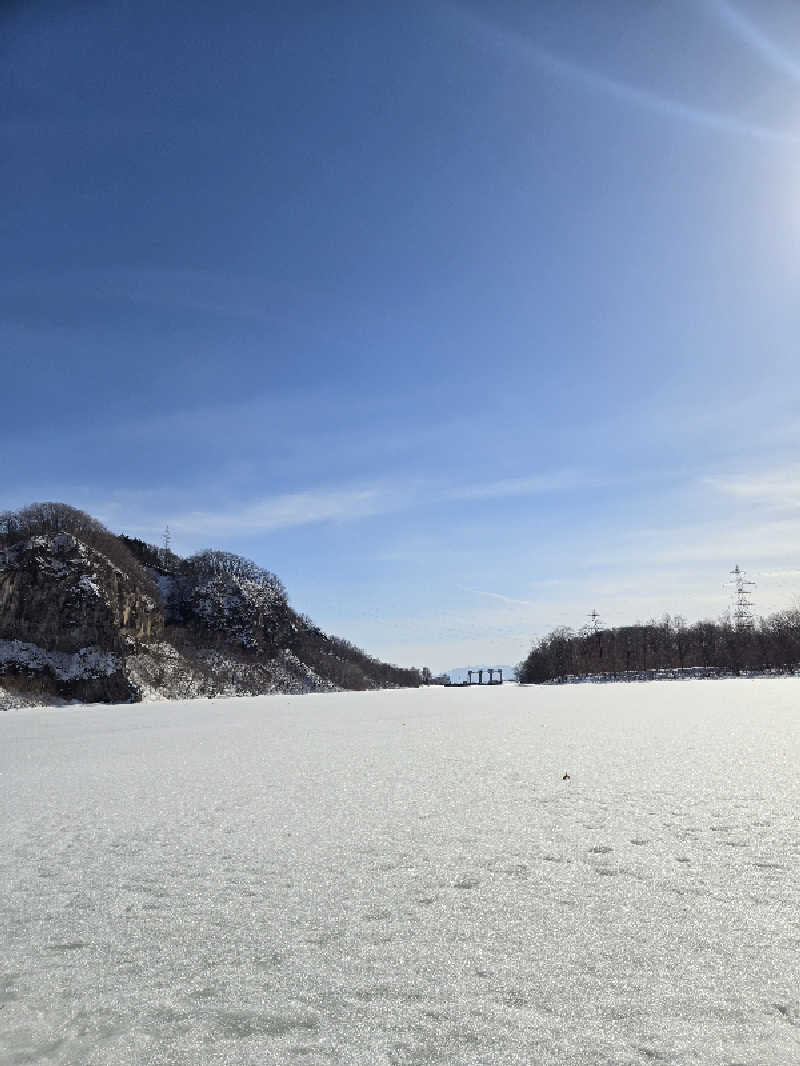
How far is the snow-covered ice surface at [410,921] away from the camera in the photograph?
2.44 m

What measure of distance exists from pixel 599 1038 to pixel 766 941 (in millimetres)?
1252

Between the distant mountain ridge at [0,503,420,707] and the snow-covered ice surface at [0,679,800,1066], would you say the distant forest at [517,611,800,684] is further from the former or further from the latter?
the snow-covered ice surface at [0,679,800,1066]

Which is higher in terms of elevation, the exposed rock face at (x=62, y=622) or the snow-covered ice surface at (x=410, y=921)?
the exposed rock face at (x=62, y=622)

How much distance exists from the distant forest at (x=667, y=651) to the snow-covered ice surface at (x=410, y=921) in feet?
265

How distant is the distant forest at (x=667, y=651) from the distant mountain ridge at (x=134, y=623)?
33.3 meters

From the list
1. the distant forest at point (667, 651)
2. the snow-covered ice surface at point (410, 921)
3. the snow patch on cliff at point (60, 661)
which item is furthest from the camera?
the distant forest at point (667, 651)

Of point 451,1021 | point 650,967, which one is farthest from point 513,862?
point 451,1021

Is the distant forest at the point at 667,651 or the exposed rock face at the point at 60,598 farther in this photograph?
the distant forest at the point at 667,651

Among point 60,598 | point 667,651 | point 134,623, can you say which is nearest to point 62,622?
point 60,598

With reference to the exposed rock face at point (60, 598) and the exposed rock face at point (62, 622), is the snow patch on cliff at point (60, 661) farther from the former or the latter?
the exposed rock face at point (60, 598)

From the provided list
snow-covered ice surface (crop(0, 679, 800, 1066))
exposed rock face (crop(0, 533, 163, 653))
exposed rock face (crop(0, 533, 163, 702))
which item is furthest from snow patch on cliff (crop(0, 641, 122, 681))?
snow-covered ice surface (crop(0, 679, 800, 1066))

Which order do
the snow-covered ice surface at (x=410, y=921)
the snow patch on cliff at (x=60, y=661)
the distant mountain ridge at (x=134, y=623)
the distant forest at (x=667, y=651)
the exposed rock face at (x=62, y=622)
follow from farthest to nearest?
Result: 1. the distant forest at (x=667, y=651)
2. the distant mountain ridge at (x=134, y=623)
3. the exposed rock face at (x=62, y=622)
4. the snow patch on cliff at (x=60, y=661)
5. the snow-covered ice surface at (x=410, y=921)

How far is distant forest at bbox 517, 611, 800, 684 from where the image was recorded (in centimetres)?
8344

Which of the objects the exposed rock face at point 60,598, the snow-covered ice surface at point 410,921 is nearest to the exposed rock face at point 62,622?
the exposed rock face at point 60,598
